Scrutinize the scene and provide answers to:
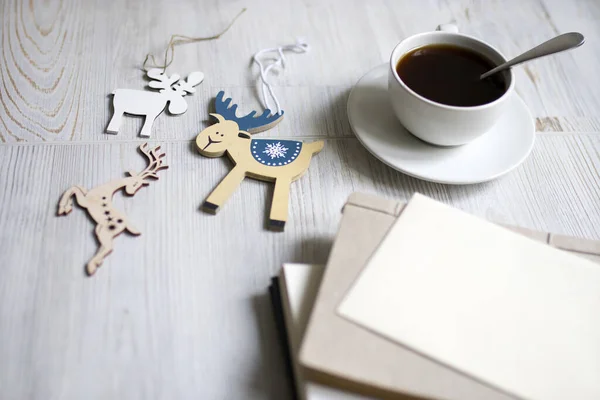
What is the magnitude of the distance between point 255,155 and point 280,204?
72 mm

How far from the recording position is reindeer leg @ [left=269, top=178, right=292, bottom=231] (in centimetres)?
57

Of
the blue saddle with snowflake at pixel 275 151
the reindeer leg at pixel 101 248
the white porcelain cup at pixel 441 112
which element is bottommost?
the reindeer leg at pixel 101 248

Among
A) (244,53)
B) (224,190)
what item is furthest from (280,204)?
(244,53)

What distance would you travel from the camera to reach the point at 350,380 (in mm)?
424

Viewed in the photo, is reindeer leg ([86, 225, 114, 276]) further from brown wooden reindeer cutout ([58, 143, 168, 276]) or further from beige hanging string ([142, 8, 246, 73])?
beige hanging string ([142, 8, 246, 73])

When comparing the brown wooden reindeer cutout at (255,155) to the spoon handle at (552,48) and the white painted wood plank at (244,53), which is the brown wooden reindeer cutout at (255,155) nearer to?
the white painted wood plank at (244,53)

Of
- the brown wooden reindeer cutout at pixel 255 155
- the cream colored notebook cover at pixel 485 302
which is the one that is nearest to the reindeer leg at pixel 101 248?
the brown wooden reindeer cutout at pixel 255 155

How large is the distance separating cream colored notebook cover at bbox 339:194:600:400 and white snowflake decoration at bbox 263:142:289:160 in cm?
17

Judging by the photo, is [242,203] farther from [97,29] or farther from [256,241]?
[97,29]

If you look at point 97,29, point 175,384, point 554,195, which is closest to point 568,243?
point 554,195

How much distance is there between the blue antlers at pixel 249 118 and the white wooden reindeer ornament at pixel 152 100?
0.15 ft

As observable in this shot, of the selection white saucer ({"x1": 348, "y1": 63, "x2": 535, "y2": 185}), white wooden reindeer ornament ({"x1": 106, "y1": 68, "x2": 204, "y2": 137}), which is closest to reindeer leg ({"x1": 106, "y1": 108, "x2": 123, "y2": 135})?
white wooden reindeer ornament ({"x1": 106, "y1": 68, "x2": 204, "y2": 137})

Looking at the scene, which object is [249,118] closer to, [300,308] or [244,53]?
[244,53]

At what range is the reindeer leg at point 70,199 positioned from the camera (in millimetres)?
566
